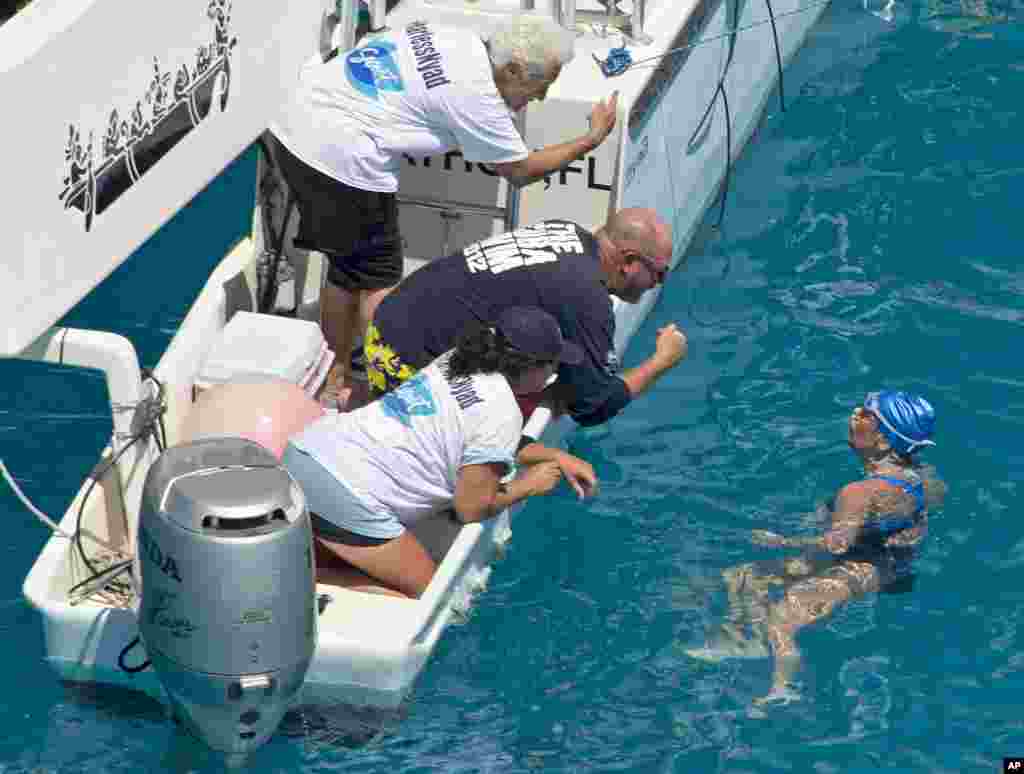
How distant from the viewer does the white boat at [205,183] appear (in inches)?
214

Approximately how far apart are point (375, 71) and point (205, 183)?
2.50ft

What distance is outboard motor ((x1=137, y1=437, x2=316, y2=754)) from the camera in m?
4.87

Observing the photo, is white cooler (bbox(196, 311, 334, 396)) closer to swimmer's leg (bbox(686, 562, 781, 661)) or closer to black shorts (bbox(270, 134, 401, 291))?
black shorts (bbox(270, 134, 401, 291))

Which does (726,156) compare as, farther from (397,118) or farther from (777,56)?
(397,118)

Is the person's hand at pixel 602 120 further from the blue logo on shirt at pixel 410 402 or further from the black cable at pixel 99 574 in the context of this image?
the black cable at pixel 99 574

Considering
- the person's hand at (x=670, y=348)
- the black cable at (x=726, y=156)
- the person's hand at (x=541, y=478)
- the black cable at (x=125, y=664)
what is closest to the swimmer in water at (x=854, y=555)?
the person's hand at (x=670, y=348)

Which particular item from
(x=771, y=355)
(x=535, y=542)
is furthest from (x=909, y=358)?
(x=535, y=542)

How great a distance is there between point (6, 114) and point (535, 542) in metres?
2.41

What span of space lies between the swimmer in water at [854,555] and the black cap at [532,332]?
3.90 feet

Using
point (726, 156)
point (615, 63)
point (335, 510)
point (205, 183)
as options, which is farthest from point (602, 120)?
point (726, 156)

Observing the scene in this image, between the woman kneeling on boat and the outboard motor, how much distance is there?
16.0 inches

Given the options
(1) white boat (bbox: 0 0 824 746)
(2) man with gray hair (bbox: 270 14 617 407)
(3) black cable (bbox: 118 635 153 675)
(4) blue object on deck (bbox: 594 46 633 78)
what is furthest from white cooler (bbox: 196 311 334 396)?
(4) blue object on deck (bbox: 594 46 633 78)

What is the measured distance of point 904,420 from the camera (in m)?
6.04

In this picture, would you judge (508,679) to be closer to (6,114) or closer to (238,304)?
(238,304)
